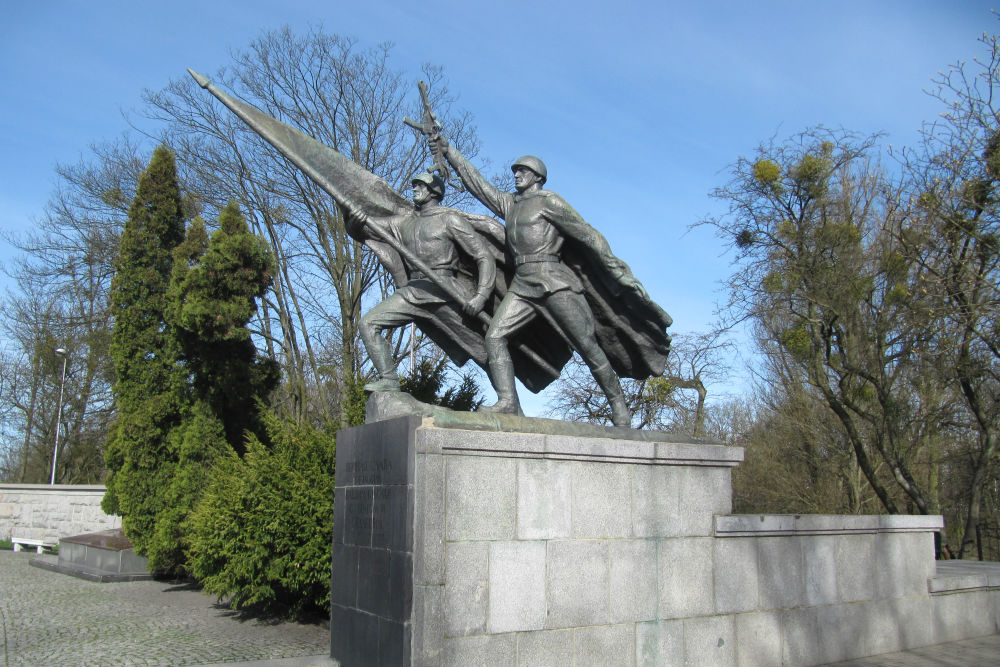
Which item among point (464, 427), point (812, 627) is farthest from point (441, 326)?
point (812, 627)

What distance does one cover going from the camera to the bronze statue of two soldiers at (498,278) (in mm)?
6805

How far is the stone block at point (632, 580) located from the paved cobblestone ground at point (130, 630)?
11.4 feet

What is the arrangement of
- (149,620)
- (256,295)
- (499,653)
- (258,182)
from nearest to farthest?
1. (499,653)
2. (149,620)
3. (256,295)
4. (258,182)

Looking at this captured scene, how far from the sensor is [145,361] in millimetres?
14586

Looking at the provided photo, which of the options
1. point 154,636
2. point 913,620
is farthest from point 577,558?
point 154,636

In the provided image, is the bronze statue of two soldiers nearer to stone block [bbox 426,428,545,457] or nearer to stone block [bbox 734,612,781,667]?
stone block [bbox 426,428,545,457]

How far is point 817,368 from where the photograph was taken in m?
14.2

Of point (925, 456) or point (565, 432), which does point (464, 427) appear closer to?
point (565, 432)

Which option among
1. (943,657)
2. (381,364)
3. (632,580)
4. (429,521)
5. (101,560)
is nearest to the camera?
(429,521)

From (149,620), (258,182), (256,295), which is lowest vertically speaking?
(149,620)

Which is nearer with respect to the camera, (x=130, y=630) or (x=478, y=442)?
(x=478, y=442)

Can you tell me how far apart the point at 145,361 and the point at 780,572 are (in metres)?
11.9

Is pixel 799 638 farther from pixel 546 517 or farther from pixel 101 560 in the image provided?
pixel 101 560

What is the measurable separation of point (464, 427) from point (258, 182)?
1304 cm
